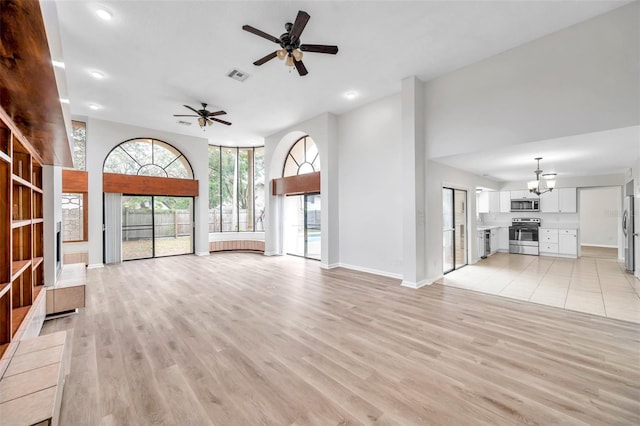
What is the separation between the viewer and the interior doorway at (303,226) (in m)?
7.76

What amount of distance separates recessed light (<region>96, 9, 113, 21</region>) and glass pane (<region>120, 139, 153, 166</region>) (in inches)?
203

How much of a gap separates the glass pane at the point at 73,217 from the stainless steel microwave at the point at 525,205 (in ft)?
42.5

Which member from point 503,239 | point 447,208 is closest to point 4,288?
point 447,208

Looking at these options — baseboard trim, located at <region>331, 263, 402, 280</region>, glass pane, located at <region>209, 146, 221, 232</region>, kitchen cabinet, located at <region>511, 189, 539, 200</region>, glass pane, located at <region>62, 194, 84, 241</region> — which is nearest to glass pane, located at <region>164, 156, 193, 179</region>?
glass pane, located at <region>209, 146, 221, 232</region>

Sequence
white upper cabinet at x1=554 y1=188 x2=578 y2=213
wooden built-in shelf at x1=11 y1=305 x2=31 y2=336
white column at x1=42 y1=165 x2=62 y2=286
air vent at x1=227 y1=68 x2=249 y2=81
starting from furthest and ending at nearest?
white upper cabinet at x1=554 y1=188 x2=578 y2=213 → air vent at x1=227 y1=68 x2=249 y2=81 → white column at x1=42 y1=165 x2=62 y2=286 → wooden built-in shelf at x1=11 y1=305 x2=31 y2=336

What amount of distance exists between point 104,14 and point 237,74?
1.86m

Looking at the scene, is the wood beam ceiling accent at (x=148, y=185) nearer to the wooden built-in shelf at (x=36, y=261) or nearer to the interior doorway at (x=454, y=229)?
the wooden built-in shelf at (x=36, y=261)

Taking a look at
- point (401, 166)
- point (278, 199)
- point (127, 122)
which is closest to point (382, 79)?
point (401, 166)

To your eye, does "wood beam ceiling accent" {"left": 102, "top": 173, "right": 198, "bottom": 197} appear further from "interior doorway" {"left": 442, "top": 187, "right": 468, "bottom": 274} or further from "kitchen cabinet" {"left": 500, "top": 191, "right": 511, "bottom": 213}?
"kitchen cabinet" {"left": 500, "top": 191, "right": 511, "bottom": 213}

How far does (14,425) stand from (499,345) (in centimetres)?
365

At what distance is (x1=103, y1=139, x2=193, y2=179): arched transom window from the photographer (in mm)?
7445

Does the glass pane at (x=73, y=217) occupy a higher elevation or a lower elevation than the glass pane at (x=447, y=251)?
higher

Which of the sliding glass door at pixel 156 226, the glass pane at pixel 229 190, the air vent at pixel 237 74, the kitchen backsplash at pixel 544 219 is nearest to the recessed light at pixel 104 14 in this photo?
the air vent at pixel 237 74

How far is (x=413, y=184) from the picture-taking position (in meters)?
4.81
